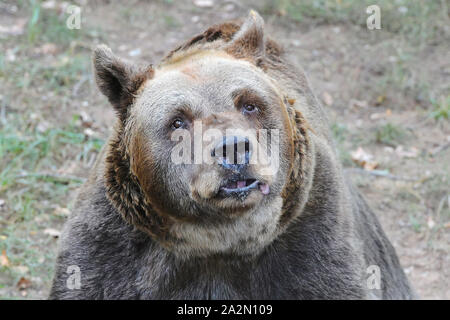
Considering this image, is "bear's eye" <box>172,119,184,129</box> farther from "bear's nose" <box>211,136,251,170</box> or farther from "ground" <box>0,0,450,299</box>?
"ground" <box>0,0,450,299</box>

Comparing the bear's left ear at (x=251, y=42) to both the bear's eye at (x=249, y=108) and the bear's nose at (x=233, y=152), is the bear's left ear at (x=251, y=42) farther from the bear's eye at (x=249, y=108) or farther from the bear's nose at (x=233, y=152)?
the bear's nose at (x=233, y=152)

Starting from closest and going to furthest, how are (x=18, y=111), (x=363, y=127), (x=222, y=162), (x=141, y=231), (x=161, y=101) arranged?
(x=222, y=162) → (x=161, y=101) → (x=141, y=231) → (x=18, y=111) → (x=363, y=127)

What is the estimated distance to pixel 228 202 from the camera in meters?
4.31

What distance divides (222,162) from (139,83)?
104 cm

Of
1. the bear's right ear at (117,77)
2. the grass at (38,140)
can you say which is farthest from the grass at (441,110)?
the bear's right ear at (117,77)

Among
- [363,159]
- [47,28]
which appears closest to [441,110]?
[363,159]

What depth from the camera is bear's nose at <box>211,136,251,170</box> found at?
13.5 ft

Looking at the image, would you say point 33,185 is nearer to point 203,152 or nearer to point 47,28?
point 47,28

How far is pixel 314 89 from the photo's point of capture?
22.0ft

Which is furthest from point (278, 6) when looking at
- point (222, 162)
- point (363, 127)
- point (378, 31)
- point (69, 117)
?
point (222, 162)

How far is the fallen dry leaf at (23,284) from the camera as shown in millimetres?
6848
